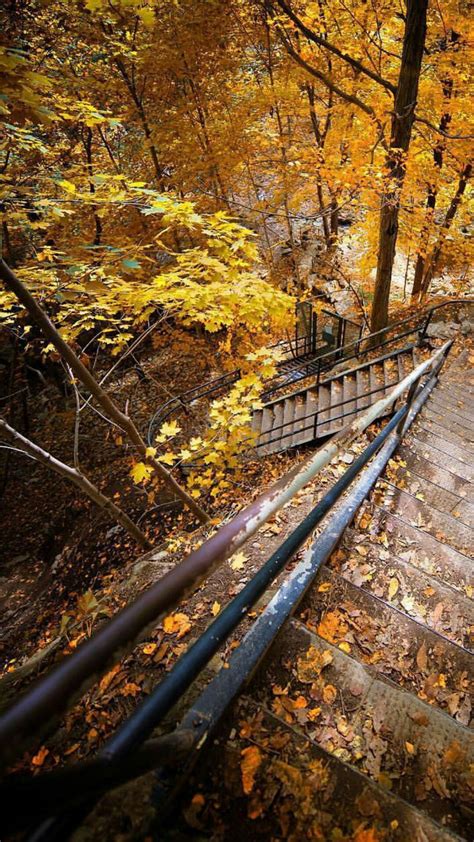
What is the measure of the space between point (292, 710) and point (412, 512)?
8.19 feet

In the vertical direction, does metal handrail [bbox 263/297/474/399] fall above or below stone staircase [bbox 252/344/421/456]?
above

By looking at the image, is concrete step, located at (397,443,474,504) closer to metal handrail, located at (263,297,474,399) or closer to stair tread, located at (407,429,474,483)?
stair tread, located at (407,429,474,483)

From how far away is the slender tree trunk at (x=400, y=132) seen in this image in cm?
604

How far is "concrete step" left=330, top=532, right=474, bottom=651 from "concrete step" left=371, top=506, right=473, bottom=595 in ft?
0.72

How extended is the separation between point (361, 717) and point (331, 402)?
755 cm

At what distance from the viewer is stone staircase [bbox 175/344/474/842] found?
162 cm

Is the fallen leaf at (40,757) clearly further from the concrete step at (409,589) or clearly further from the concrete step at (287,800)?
the concrete step at (409,589)

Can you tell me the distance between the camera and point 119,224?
10.3 meters

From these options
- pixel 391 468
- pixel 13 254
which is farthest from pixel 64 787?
pixel 13 254

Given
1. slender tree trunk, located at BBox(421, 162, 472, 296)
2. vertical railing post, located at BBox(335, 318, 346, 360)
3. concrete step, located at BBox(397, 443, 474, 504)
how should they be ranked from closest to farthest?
concrete step, located at BBox(397, 443, 474, 504), slender tree trunk, located at BBox(421, 162, 472, 296), vertical railing post, located at BBox(335, 318, 346, 360)

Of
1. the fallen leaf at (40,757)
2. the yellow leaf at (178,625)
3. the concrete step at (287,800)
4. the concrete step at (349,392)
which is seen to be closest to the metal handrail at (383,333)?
the concrete step at (349,392)

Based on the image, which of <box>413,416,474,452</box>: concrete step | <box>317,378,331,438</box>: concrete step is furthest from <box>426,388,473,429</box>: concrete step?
<box>317,378,331,438</box>: concrete step

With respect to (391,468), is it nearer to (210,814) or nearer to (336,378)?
(210,814)

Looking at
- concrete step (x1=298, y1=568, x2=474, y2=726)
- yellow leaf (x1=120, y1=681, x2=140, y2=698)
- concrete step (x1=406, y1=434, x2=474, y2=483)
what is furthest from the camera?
concrete step (x1=406, y1=434, x2=474, y2=483)
